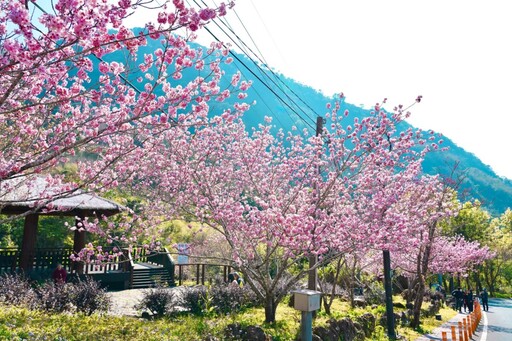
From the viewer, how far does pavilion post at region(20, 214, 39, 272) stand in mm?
15305

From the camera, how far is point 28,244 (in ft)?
51.0

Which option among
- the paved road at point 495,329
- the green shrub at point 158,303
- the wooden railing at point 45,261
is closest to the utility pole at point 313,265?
the green shrub at point 158,303

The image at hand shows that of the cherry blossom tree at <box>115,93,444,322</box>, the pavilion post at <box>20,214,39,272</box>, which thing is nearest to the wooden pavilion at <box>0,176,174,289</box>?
the pavilion post at <box>20,214,39,272</box>

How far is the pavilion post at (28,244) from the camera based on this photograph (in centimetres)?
1530

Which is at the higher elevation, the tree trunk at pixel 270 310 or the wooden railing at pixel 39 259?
the wooden railing at pixel 39 259

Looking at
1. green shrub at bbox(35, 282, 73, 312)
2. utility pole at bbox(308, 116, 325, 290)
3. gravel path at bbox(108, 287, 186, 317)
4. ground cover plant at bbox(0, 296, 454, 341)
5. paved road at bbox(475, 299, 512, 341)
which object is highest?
utility pole at bbox(308, 116, 325, 290)

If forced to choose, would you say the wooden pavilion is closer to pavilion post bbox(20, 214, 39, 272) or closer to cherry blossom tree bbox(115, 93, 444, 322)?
pavilion post bbox(20, 214, 39, 272)

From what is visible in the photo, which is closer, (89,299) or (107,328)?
(107,328)

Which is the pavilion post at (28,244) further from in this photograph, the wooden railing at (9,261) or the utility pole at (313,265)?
the utility pole at (313,265)

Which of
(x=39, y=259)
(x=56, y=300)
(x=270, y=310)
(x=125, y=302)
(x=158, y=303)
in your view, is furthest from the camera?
(x=39, y=259)

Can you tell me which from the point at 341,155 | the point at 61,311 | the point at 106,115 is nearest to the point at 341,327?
the point at 341,155

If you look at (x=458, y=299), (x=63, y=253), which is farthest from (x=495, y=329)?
(x=63, y=253)

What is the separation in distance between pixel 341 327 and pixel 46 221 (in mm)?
22087

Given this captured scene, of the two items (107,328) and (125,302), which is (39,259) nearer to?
(125,302)
